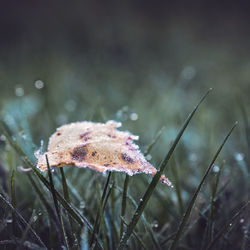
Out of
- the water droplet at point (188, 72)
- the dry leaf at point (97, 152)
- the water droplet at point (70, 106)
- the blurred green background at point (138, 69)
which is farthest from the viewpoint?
the water droplet at point (188, 72)

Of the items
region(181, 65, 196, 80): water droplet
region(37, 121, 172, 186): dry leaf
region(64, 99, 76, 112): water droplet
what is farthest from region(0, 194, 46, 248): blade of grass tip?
region(181, 65, 196, 80): water droplet

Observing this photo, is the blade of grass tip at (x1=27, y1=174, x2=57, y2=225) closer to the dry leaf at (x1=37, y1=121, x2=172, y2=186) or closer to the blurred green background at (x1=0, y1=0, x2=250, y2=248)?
the dry leaf at (x1=37, y1=121, x2=172, y2=186)

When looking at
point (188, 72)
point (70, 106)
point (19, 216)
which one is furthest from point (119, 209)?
point (188, 72)

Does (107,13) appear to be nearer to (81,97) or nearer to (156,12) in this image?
(156,12)

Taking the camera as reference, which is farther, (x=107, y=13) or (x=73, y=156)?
(x=107, y=13)

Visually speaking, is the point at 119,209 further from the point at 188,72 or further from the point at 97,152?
the point at 188,72

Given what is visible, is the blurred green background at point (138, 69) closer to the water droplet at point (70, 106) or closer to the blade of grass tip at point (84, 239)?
the water droplet at point (70, 106)

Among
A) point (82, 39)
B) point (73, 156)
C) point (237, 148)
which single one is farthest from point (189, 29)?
point (73, 156)

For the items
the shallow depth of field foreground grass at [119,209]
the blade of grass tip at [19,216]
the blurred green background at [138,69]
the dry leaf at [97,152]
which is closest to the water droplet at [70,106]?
the blurred green background at [138,69]
